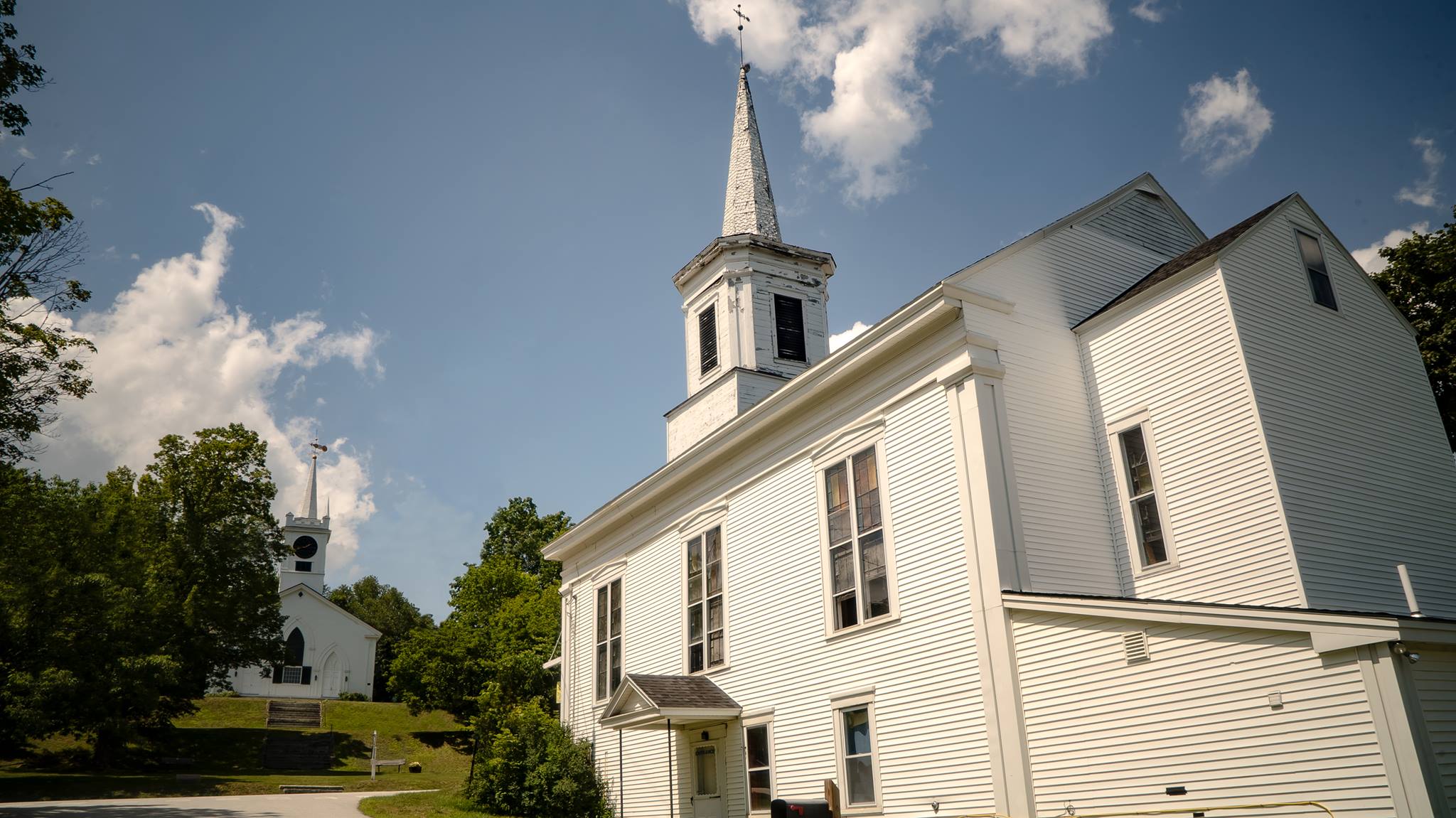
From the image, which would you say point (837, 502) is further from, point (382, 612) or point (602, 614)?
point (382, 612)

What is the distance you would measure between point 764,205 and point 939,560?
17.2m

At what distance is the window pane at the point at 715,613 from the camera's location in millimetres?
20719

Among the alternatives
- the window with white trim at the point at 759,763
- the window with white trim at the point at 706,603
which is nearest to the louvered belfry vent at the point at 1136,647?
the window with white trim at the point at 759,763

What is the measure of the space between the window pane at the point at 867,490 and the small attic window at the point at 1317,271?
7.71m

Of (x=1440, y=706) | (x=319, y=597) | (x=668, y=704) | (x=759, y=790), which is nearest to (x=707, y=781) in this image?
(x=759, y=790)

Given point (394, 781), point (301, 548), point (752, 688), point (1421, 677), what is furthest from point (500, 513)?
point (1421, 677)

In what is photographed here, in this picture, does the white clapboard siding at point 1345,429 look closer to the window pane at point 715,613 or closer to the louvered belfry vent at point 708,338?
the window pane at point 715,613

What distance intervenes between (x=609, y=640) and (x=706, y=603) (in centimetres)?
601

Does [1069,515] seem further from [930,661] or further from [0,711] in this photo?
[0,711]

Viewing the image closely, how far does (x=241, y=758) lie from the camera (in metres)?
46.5

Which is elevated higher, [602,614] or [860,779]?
[602,614]

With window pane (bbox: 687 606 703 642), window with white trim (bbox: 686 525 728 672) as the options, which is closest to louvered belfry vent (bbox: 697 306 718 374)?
window with white trim (bbox: 686 525 728 672)

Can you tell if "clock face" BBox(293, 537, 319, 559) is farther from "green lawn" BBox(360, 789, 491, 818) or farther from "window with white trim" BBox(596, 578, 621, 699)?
"window with white trim" BBox(596, 578, 621, 699)

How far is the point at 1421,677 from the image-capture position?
9977 mm
